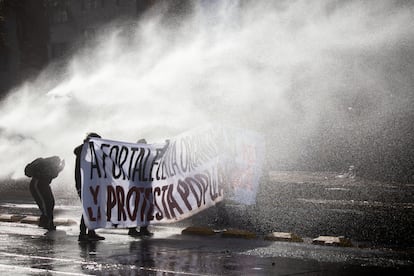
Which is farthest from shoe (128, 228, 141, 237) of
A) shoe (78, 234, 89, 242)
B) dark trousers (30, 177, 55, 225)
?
dark trousers (30, 177, 55, 225)

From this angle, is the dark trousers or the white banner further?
the dark trousers

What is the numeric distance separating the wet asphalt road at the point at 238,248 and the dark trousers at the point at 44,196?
1.39 feet

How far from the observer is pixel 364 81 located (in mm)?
43625

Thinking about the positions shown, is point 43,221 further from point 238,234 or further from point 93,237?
point 238,234

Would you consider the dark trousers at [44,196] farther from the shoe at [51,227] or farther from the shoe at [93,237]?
the shoe at [93,237]

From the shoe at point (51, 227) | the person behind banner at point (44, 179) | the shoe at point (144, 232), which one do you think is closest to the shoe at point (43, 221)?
the person behind banner at point (44, 179)

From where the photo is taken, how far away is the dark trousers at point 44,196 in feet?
49.6

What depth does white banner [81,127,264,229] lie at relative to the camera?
13195mm

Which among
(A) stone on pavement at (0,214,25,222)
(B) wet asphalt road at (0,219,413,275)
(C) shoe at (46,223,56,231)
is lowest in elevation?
(B) wet asphalt road at (0,219,413,275)

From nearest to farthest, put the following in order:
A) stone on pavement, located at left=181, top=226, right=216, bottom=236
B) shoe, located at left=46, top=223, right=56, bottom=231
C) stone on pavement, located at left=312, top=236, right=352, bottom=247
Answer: stone on pavement, located at left=312, top=236, right=352, bottom=247
stone on pavement, located at left=181, top=226, right=216, bottom=236
shoe, located at left=46, top=223, right=56, bottom=231

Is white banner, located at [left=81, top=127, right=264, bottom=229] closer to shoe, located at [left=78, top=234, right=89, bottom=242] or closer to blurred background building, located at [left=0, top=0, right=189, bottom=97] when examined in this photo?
shoe, located at [left=78, top=234, right=89, bottom=242]

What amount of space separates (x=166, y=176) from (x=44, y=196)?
2.61 meters

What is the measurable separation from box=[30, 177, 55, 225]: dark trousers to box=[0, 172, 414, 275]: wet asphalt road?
16.7 inches

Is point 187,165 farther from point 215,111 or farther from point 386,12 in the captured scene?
point 215,111
